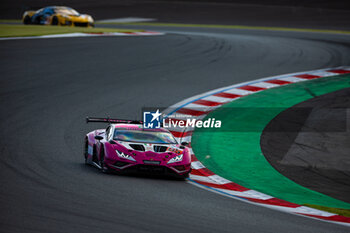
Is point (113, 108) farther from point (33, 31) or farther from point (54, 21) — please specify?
point (54, 21)

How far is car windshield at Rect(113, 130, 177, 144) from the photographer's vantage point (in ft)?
40.3

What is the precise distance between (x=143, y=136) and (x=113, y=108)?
529 centimetres

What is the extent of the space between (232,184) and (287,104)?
23.7 ft

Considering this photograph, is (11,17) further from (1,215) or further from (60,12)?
(1,215)

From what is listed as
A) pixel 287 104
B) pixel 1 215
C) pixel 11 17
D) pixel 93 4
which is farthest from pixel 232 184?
pixel 93 4

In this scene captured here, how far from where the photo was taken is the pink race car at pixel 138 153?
38.3 feet

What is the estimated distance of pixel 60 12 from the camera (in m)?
33.7

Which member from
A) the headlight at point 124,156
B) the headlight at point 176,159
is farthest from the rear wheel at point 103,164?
the headlight at point 176,159

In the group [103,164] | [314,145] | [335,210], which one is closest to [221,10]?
[314,145]

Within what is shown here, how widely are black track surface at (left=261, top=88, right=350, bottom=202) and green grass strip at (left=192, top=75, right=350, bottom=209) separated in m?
0.29

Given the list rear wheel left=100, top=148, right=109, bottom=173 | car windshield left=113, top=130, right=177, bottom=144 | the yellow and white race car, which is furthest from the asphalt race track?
the yellow and white race car

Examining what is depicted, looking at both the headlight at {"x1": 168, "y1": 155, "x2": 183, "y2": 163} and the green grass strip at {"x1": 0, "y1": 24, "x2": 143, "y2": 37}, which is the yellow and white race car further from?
the headlight at {"x1": 168, "y1": 155, "x2": 183, "y2": 163}

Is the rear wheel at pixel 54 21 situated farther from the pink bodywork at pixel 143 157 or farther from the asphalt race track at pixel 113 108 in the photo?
the pink bodywork at pixel 143 157

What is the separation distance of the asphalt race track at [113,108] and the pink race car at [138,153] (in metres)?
0.23
